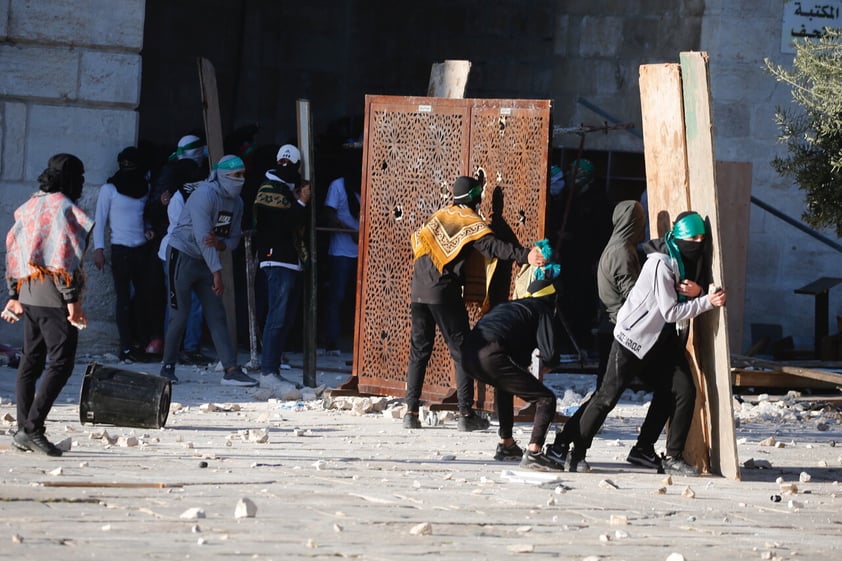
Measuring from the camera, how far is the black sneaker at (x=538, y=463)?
7715 millimetres

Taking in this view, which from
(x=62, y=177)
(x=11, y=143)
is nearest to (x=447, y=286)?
(x=62, y=177)

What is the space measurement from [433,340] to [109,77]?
4797 mm

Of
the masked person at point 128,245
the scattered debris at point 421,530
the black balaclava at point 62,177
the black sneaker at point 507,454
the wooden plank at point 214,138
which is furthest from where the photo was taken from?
the masked person at point 128,245

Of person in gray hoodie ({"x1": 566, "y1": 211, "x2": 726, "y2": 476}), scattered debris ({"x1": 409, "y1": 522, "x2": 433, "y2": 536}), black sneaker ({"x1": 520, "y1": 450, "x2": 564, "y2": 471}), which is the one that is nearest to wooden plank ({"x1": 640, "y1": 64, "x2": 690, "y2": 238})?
person in gray hoodie ({"x1": 566, "y1": 211, "x2": 726, "y2": 476})

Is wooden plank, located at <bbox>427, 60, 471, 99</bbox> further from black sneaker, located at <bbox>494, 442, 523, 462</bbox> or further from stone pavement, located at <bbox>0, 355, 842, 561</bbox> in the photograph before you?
black sneaker, located at <bbox>494, 442, 523, 462</bbox>

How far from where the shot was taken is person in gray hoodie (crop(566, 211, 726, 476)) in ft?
24.5

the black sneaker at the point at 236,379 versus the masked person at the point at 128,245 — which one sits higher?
the masked person at the point at 128,245

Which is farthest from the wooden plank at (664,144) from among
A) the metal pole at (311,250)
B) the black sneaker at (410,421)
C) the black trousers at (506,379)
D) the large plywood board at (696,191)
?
the metal pole at (311,250)

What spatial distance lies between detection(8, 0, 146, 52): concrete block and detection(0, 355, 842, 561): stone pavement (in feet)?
14.3

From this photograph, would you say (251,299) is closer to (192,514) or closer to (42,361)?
(42,361)

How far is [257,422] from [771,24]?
25.6 ft

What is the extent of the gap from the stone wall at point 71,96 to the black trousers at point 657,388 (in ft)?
20.2

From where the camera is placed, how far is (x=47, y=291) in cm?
759

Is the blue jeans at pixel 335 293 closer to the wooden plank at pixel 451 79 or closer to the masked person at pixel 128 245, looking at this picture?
the masked person at pixel 128 245
